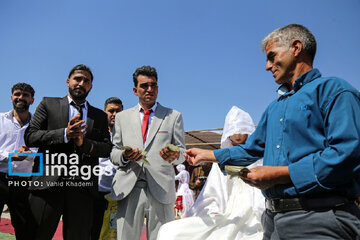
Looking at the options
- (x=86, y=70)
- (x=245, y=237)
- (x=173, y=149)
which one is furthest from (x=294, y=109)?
(x=86, y=70)

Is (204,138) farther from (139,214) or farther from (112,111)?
(139,214)

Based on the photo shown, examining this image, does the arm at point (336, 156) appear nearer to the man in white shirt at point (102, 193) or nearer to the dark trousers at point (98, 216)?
the man in white shirt at point (102, 193)

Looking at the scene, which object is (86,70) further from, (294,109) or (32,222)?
(294,109)

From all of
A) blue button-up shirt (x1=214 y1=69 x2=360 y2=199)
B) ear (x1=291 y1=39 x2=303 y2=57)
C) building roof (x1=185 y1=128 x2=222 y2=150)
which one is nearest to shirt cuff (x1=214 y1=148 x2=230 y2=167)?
blue button-up shirt (x1=214 y1=69 x2=360 y2=199)

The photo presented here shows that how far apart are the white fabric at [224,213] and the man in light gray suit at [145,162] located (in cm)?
34

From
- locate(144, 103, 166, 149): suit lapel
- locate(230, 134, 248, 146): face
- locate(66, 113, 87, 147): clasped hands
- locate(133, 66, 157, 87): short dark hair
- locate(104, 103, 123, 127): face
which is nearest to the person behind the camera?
locate(66, 113, 87, 147): clasped hands

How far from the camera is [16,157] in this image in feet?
12.5

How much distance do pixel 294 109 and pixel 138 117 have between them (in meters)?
2.27

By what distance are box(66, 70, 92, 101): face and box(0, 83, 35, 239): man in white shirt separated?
40.4 inches

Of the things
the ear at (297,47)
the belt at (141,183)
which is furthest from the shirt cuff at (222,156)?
the belt at (141,183)

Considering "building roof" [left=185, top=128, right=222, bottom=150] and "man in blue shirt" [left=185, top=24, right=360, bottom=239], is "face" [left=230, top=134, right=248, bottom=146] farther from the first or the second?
"building roof" [left=185, top=128, right=222, bottom=150]

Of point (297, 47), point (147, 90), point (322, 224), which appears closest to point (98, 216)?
point (147, 90)

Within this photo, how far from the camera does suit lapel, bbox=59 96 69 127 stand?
3141 mm

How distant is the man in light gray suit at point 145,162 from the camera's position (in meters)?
3.14
